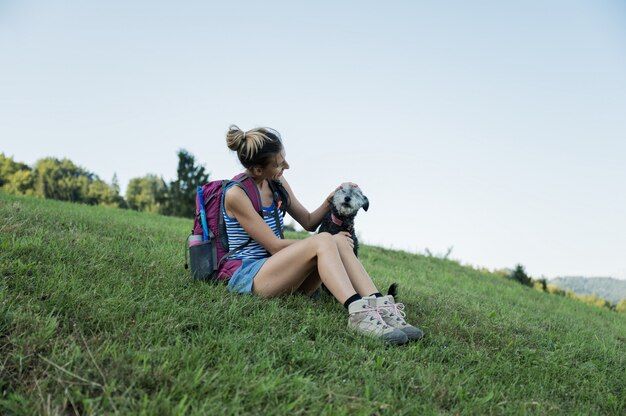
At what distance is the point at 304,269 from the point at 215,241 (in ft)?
2.60

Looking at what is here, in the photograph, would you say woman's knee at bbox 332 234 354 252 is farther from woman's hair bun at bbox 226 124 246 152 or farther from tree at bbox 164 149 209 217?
tree at bbox 164 149 209 217

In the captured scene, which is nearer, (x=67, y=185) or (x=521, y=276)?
(x=521, y=276)

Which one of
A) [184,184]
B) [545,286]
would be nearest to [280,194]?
[545,286]

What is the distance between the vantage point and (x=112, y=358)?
2506 millimetres

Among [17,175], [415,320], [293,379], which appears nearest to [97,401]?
[293,379]

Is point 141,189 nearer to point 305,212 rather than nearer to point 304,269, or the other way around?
point 305,212

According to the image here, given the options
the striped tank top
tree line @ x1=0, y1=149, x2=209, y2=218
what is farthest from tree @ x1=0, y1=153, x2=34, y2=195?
the striped tank top

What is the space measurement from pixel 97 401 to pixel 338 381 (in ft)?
3.91

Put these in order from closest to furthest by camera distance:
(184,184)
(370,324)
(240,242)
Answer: (370,324) < (240,242) < (184,184)

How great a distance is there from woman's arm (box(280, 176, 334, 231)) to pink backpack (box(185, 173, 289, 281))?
1.60 feet

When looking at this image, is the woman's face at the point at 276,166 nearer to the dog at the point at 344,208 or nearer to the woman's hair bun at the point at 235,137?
the woman's hair bun at the point at 235,137

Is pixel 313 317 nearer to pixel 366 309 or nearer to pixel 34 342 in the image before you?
pixel 366 309

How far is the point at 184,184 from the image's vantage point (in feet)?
97.5

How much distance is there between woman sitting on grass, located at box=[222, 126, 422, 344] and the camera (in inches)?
140
